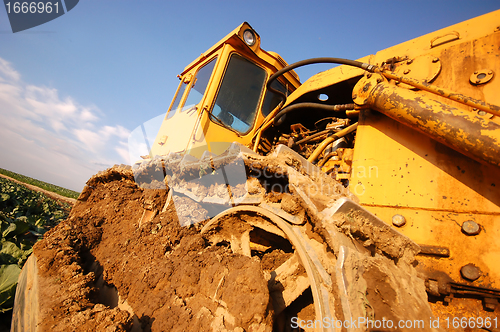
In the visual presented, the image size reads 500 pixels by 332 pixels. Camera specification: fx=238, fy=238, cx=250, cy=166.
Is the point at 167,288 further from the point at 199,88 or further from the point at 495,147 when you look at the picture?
the point at 199,88

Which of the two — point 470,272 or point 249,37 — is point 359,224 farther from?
point 249,37

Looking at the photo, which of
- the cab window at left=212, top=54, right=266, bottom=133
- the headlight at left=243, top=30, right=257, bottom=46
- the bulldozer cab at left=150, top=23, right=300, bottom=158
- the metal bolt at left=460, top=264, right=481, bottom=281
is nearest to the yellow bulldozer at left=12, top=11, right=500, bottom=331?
the metal bolt at left=460, top=264, right=481, bottom=281

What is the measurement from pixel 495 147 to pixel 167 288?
1902 mm

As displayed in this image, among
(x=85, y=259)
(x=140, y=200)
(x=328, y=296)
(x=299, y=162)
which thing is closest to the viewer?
(x=328, y=296)

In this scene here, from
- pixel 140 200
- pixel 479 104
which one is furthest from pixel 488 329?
pixel 140 200

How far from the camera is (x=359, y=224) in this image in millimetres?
1160

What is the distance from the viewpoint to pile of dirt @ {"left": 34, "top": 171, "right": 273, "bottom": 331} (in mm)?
1188

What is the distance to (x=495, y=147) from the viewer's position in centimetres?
106

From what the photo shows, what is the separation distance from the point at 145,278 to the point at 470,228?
1.99 m

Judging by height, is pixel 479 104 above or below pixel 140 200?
above

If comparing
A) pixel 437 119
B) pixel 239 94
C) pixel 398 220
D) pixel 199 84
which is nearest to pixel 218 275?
pixel 398 220

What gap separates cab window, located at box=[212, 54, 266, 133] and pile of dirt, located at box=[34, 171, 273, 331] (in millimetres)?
1206

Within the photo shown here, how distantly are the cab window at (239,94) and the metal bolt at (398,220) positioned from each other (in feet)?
6.72

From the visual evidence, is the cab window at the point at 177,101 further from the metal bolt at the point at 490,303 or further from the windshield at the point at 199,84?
the metal bolt at the point at 490,303
